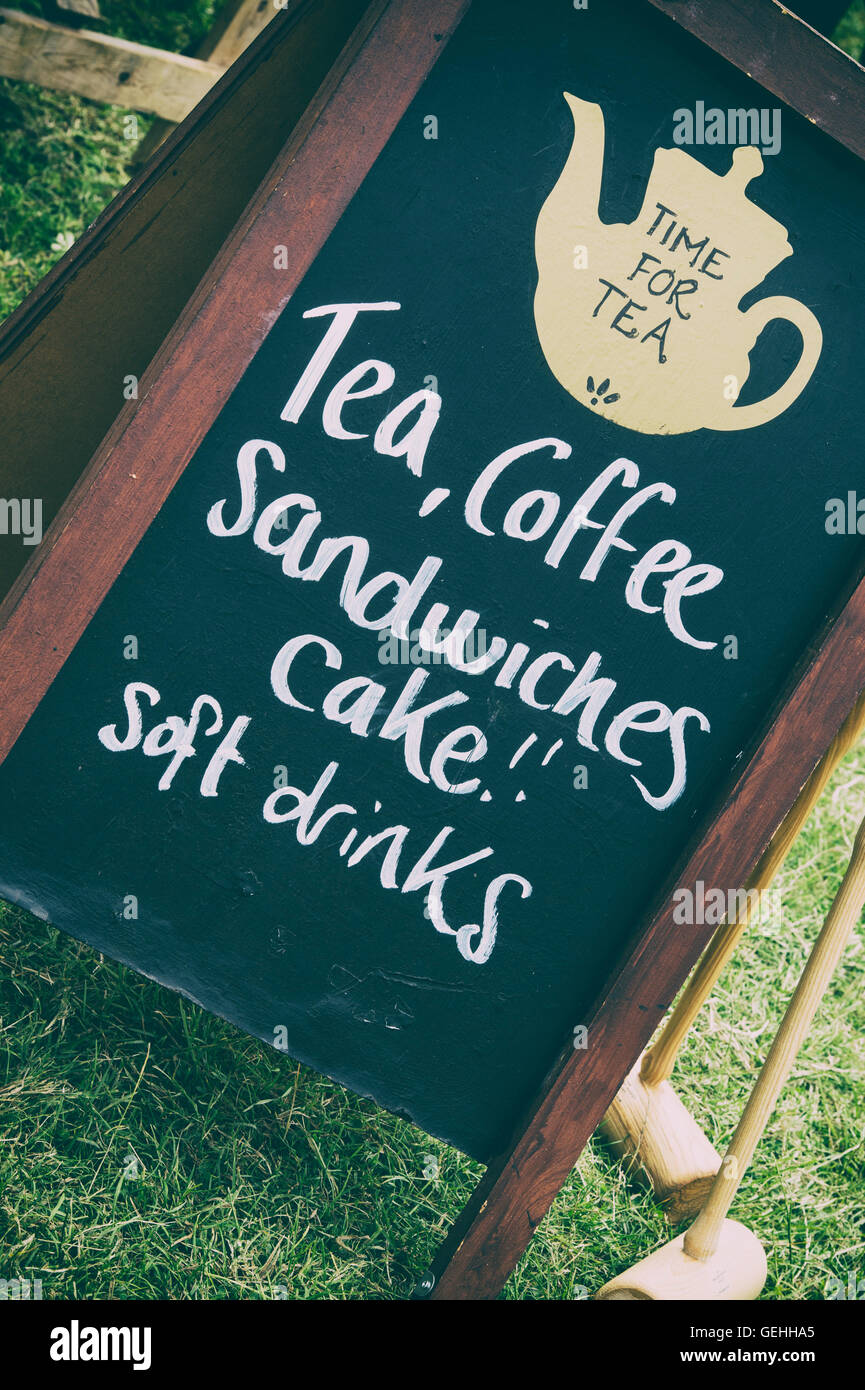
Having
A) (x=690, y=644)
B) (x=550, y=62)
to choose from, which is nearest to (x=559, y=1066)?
(x=690, y=644)

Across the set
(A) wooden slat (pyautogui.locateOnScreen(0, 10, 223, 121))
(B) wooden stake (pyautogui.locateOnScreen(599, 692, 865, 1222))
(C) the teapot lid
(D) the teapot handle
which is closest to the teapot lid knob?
(C) the teapot lid

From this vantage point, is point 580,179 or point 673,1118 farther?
point 673,1118

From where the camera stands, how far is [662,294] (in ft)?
4.94

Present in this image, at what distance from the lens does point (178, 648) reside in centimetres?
155

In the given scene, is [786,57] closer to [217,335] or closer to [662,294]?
[662,294]

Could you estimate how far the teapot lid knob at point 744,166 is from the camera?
1489 millimetres

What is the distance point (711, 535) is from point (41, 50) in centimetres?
225

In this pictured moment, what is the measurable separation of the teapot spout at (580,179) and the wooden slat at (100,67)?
5.48 feet

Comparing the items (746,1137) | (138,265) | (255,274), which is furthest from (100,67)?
(746,1137)

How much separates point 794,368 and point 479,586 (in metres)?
0.52

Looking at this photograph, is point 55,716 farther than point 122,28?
No
